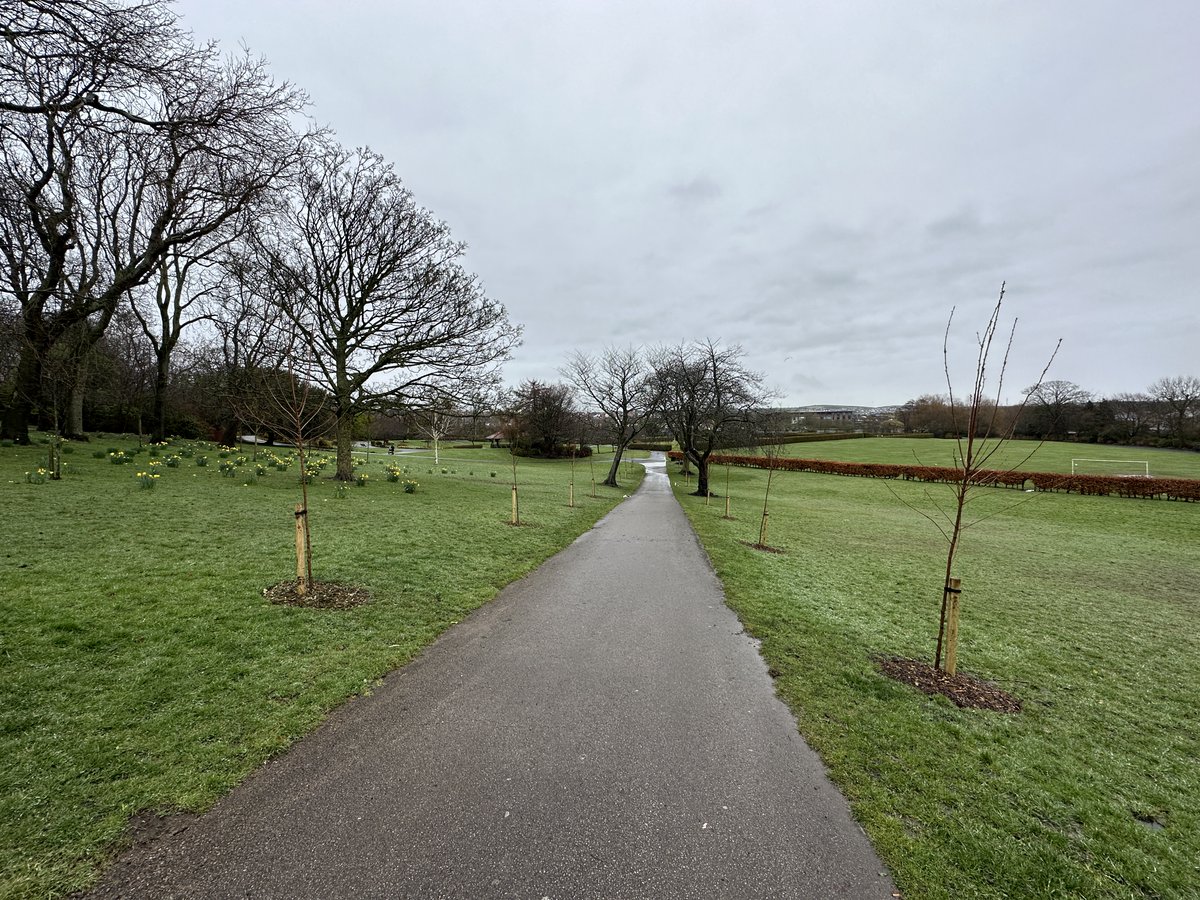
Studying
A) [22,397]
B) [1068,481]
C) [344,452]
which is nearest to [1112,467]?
[1068,481]

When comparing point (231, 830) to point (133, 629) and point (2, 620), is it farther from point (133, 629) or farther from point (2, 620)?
point (2, 620)

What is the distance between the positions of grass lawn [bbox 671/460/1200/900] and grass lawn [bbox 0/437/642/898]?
3.88 meters

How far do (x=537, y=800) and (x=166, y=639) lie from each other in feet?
12.9

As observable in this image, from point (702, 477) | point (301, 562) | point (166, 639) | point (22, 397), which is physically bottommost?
point (702, 477)

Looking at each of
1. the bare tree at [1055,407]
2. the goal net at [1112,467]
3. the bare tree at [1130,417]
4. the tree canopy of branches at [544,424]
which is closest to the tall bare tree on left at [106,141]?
the tree canopy of branches at [544,424]

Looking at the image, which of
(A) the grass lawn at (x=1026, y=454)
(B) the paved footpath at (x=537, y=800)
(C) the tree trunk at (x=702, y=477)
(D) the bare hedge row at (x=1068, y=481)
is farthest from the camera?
(A) the grass lawn at (x=1026, y=454)

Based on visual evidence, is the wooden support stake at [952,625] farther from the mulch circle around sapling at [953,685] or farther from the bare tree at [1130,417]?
the bare tree at [1130,417]

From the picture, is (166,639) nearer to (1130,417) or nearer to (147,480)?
(147,480)

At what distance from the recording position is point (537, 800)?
2.73m

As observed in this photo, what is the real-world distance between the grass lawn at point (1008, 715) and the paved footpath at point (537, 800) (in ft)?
1.36

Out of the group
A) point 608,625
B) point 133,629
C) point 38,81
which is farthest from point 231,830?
point 38,81

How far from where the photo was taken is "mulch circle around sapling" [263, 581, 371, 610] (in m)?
5.45

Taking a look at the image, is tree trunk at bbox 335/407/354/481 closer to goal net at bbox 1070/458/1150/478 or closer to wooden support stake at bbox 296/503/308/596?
wooden support stake at bbox 296/503/308/596

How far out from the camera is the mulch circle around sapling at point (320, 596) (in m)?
5.45
